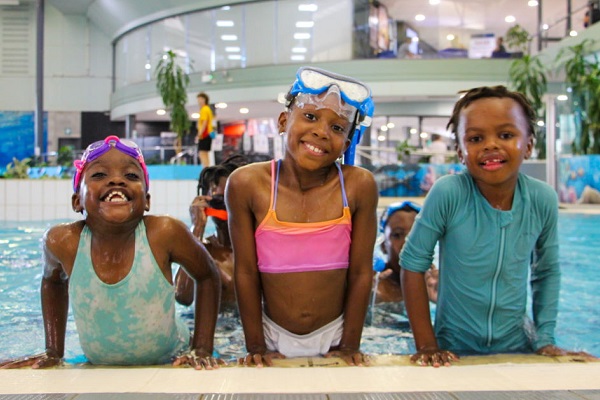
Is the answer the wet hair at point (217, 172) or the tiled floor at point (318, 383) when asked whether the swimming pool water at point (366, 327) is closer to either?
the wet hair at point (217, 172)

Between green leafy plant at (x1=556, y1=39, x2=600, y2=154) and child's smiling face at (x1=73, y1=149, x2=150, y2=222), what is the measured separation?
605 inches

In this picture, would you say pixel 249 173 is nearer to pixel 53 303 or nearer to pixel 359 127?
pixel 359 127

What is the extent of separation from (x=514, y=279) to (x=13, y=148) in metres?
30.0

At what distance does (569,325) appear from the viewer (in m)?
4.40

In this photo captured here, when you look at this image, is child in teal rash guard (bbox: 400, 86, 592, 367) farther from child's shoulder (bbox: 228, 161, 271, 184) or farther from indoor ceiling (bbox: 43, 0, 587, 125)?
indoor ceiling (bbox: 43, 0, 587, 125)

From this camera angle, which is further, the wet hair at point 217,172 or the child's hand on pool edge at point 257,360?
the wet hair at point 217,172

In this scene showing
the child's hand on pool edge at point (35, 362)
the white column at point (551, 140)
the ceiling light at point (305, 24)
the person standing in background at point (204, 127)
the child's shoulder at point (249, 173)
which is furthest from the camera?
the ceiling light at point (305, 24)

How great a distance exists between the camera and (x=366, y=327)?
4.08 meters

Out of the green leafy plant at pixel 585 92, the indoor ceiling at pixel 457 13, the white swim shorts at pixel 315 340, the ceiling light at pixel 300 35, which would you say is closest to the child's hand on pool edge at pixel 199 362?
the white swim shorts at pixel 315 340

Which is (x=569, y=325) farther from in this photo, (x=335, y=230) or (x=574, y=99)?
(x=574, y=99)

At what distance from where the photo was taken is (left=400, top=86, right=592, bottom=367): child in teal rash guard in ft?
8.32

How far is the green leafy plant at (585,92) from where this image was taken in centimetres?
1545

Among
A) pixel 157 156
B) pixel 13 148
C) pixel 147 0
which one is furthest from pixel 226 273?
pixel 13 148

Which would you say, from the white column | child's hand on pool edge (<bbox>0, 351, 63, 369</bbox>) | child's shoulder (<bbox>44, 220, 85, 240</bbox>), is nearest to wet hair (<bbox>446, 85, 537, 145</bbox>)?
child's shoulder (<bbox>44, 220, 85, 240</bbox>)
